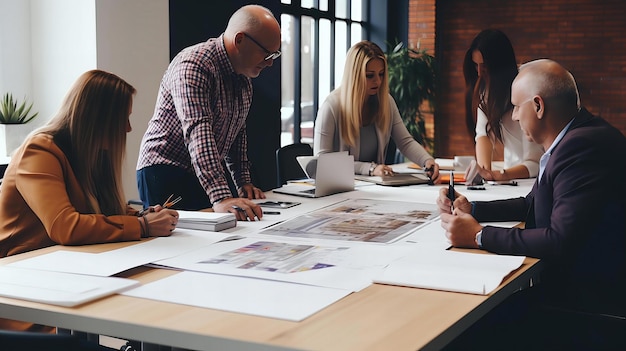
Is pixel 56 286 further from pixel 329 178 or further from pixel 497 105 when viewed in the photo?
pixel 497 105

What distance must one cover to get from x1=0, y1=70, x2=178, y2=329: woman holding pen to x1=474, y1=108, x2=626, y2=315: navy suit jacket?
3.86 feet

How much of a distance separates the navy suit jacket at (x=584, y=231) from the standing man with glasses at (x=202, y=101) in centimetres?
134

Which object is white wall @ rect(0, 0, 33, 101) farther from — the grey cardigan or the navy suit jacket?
the navy suit jacket

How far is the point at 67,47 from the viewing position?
15.3 feet

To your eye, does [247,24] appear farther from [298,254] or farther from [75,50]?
[75,50]

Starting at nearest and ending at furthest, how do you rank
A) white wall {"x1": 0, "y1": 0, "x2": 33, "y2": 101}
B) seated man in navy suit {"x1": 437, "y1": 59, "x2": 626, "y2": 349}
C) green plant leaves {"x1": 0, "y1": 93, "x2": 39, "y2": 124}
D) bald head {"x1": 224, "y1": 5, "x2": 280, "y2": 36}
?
seated man in navy suit {"x1": 437, "y1": 59, "x2": 626, "y2": 349}
bald head {"x1": 224, "y1": 5, "x2": 280, "y2": 36}
green plant leaves {"x1": 0, "y1": 93, "x2": 39, "y2": 124}
white wall {"x1": 0, "y1": 0, "x2": 33, "y2": 101}

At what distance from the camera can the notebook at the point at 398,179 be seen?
3.90m

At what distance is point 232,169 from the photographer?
11.8 ft

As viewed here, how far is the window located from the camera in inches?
295

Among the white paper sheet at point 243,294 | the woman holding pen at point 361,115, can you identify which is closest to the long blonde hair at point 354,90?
the woman holding pen at point 361,115

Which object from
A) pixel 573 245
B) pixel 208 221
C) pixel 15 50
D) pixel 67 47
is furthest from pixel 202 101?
pixel 15 50

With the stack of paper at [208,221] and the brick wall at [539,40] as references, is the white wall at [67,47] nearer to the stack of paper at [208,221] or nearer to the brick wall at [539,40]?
the stack of paper at [208,221]

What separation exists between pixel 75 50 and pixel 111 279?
3.14 m

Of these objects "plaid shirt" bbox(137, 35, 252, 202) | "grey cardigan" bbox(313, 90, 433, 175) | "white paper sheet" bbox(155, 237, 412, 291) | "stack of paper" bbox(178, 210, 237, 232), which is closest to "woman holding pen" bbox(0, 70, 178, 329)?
"stack of paper" bbox(178, 210, 237, 232)
